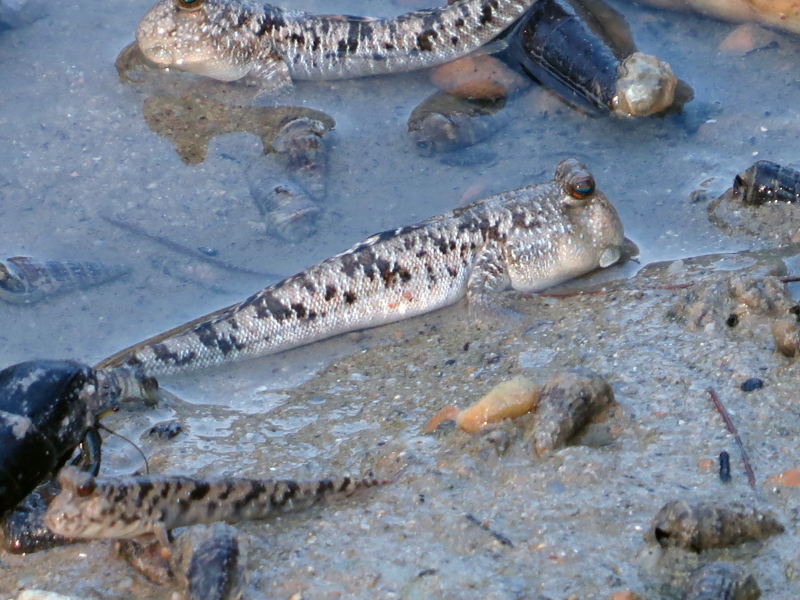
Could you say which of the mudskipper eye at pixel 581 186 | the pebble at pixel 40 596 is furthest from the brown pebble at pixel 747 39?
the pebble at pixel 40 596

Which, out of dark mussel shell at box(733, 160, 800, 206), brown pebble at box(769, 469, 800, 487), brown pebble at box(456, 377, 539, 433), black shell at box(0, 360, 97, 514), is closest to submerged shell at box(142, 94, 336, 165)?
black shell at box(0, 360, 97, 514)

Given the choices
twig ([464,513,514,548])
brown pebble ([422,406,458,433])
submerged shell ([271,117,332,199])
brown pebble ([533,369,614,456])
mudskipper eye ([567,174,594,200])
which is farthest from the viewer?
submerged shell ([271,117,332,199])

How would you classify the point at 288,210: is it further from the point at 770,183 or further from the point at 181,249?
the point at 770,183

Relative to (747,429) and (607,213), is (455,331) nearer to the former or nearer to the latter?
(607,213)

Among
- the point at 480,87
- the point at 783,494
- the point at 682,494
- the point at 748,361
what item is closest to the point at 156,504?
the point at 682,494

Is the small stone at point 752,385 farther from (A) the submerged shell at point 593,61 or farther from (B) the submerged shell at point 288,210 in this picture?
(A) the submerged shell at point 593,61

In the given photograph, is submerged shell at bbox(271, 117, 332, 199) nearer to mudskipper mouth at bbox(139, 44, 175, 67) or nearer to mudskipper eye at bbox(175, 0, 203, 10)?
mudskipper mouth at bbox(139, 44, 175, 67)
